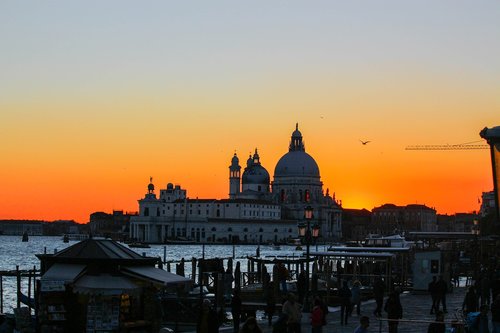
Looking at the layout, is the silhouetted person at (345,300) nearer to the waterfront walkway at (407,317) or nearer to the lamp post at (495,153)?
the waterfront walkway at (407,317)

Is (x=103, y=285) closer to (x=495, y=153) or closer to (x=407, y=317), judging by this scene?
(x=495, y=153)

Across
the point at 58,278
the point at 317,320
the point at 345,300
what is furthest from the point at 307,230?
the point at 58,278

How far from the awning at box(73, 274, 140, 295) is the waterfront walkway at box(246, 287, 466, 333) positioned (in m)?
4.75

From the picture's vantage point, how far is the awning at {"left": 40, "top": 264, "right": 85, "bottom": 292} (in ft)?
57.0

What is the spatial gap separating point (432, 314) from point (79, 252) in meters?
12.1

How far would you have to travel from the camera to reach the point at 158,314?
20.5m

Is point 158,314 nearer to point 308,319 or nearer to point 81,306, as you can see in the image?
point 81,306

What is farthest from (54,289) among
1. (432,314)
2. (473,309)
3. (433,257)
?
(433,257)

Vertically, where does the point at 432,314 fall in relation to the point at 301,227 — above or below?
below

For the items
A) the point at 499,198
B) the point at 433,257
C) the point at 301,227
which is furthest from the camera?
the point at 433,257

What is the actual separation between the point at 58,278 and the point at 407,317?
11958 mm

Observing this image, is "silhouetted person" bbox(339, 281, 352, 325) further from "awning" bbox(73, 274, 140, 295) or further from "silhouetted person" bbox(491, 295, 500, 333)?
"silhouetted person" bbox(491, 295, 500, 333)

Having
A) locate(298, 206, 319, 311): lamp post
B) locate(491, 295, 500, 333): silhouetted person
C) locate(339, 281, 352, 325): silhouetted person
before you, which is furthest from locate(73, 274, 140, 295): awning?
locate(298, 206, 319, 311): lamp post

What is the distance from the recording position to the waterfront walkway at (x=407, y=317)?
23.6 m
